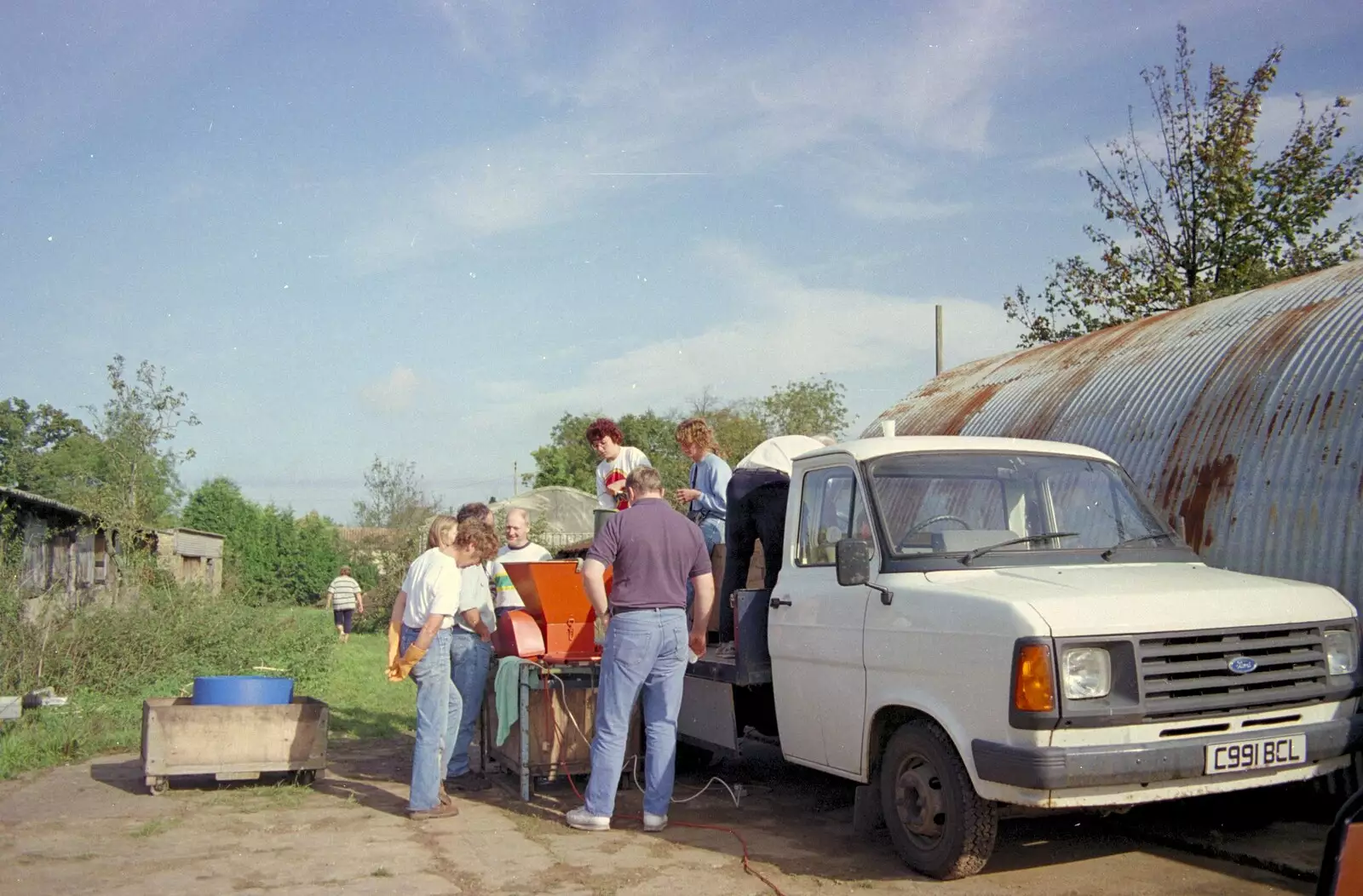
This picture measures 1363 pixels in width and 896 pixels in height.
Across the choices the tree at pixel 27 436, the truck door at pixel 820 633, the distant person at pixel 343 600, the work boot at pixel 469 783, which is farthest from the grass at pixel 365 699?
the tree at pixel 27 436

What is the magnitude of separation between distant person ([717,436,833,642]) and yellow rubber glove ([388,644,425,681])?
194cm

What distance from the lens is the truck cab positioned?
16.8 ft

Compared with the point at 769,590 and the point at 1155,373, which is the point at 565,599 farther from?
the point at 1155,373

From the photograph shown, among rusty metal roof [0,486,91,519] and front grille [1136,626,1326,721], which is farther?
rusty metal roof [0,486,91,519]

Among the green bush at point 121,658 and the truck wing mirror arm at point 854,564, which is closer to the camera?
the truck wing mirror arm at point 854,564

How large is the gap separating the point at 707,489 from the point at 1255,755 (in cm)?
410

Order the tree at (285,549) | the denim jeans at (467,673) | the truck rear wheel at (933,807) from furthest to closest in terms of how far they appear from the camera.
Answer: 1. the tree at (285,549)
2. the denim jeans at (467,673)
3. the truck rear wheel at (933,807)

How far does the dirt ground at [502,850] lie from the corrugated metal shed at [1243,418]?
222cm

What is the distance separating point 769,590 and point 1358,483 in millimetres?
3532

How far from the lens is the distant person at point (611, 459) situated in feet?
29.9

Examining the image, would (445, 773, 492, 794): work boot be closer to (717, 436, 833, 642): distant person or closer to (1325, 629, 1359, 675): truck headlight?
(717, 436, 833, 642): distant person

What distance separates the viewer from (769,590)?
280 inches

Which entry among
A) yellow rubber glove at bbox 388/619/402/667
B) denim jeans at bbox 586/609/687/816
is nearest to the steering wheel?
denim jeans at bbox 586/609/687/816

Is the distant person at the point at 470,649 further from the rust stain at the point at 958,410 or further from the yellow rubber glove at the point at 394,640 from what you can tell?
the rust stain at the point at 958,410
